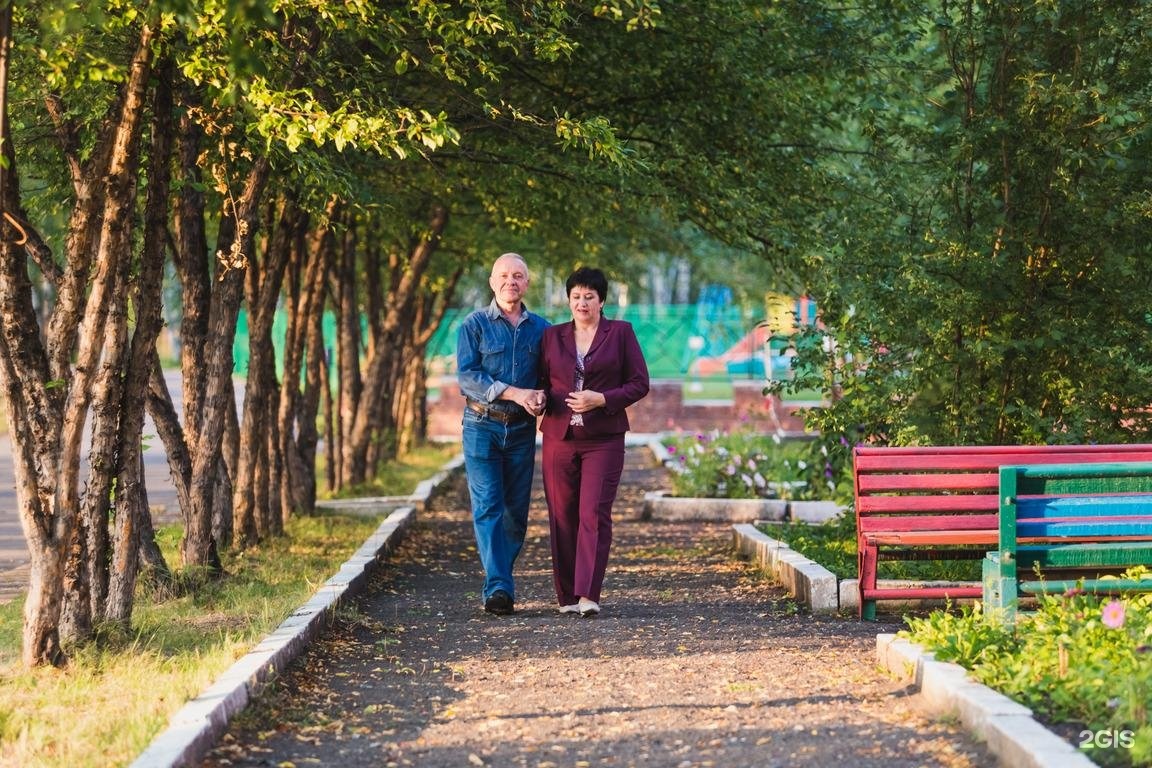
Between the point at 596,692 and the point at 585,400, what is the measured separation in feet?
8.36

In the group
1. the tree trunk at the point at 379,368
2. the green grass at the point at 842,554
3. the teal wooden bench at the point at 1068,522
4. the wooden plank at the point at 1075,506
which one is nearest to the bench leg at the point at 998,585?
the teal wooden bench at the point at 1068,522

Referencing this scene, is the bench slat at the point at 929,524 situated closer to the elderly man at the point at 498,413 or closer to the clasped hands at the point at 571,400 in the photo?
the clasped hands at the point at 571,400

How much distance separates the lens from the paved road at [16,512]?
12.0 m

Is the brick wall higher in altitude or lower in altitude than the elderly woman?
lower

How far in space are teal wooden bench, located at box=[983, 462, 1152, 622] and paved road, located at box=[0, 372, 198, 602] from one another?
4.56 m

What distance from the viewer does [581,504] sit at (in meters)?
9.71

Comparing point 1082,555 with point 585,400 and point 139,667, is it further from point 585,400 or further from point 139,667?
point 139,667

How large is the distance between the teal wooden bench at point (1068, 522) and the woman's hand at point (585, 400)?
2483mm

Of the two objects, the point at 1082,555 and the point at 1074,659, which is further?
the point at 1082,555

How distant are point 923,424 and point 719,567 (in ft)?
6.77

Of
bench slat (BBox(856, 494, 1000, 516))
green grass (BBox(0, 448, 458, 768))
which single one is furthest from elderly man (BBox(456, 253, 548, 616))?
bench slat (BBox(856, 494, 1000, 516))

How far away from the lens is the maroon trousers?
9.66m

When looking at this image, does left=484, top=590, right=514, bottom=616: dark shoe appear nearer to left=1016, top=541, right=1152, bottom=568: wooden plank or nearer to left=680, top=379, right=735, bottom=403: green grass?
left=1016, top=541, right=1152, bottom=568: wooden plank

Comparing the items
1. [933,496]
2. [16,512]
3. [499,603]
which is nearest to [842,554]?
[933,496]
